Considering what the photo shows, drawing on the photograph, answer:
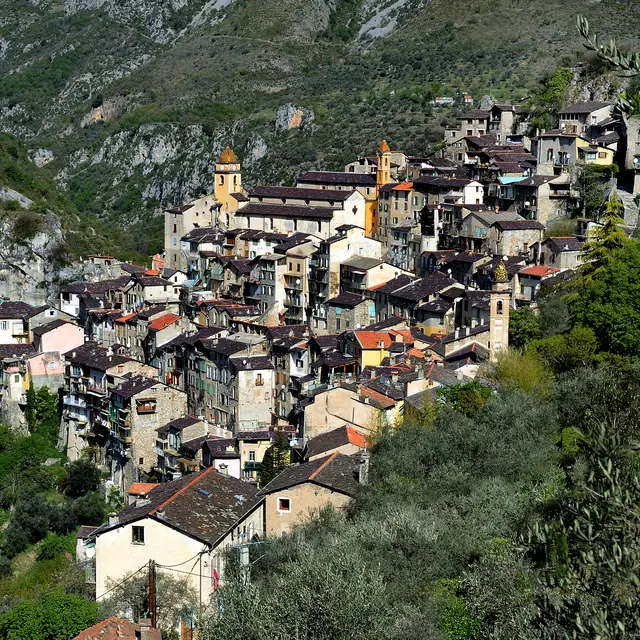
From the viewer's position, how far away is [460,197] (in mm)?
60562

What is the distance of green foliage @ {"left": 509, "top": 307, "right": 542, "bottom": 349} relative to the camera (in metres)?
44.6

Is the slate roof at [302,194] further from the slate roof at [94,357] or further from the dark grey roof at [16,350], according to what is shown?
the dark grey roof at [16,350]

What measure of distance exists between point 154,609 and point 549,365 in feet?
54.7

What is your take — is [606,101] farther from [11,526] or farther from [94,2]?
[94,2]

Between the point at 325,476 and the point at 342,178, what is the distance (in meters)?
35.1

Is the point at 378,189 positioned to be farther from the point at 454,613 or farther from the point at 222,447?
the point at 454,613

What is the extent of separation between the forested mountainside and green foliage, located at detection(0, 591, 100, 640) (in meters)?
56.7

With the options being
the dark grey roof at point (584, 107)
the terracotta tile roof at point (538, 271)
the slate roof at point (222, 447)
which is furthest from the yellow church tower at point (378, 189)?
the slate roof at point (222, 447)

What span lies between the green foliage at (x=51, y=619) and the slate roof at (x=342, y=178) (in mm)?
39101

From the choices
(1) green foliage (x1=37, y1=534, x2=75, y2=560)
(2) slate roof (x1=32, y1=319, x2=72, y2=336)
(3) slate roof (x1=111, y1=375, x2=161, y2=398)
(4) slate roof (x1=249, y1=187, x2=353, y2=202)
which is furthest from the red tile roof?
(1) green foliage (x1=37, y1=534, x2=75, y2=560)

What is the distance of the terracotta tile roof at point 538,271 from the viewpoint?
49594 mm

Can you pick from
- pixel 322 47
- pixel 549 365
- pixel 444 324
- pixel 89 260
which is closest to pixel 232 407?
pixel 444 324

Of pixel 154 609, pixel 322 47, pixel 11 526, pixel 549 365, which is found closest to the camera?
pixel 154 609

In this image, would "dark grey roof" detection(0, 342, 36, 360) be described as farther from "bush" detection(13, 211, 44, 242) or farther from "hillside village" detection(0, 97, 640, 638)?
"bush" detection(13, 211, 44, 242)
